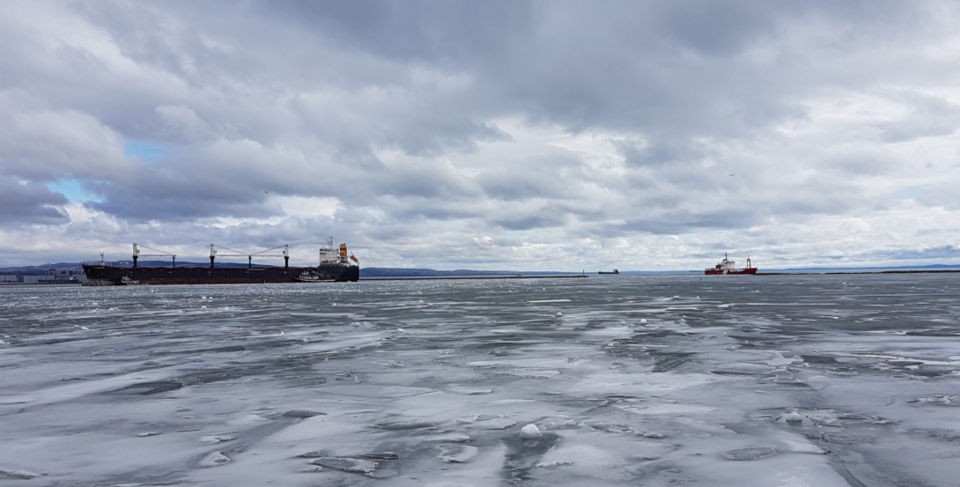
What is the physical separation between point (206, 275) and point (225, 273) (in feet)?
16.2

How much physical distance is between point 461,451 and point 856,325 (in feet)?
51.7

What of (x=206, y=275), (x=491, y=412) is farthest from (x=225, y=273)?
(x=491, y=412)

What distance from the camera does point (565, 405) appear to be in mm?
6840

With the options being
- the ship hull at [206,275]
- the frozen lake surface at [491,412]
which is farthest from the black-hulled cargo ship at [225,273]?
the frozen lake surface at [491,412]

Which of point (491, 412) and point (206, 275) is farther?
point (206, 275)

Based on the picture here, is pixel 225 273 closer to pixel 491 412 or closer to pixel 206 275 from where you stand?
pixel 206 275

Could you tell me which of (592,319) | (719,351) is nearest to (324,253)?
(592,319)

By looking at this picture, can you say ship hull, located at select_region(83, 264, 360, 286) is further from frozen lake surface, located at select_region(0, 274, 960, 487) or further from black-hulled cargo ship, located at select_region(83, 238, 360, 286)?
frozen lake surface, located at select_region(0, 274, 960, 487)

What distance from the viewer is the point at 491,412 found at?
6.52 meters

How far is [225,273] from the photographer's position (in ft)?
401

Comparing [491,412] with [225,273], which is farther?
[225,273]

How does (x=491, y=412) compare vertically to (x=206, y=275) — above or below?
below

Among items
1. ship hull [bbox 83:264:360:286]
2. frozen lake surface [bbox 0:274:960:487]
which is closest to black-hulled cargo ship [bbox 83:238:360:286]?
ship hull [bbox 83:264:360:286]

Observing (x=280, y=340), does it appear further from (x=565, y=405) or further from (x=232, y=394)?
(x=565, y=405)
